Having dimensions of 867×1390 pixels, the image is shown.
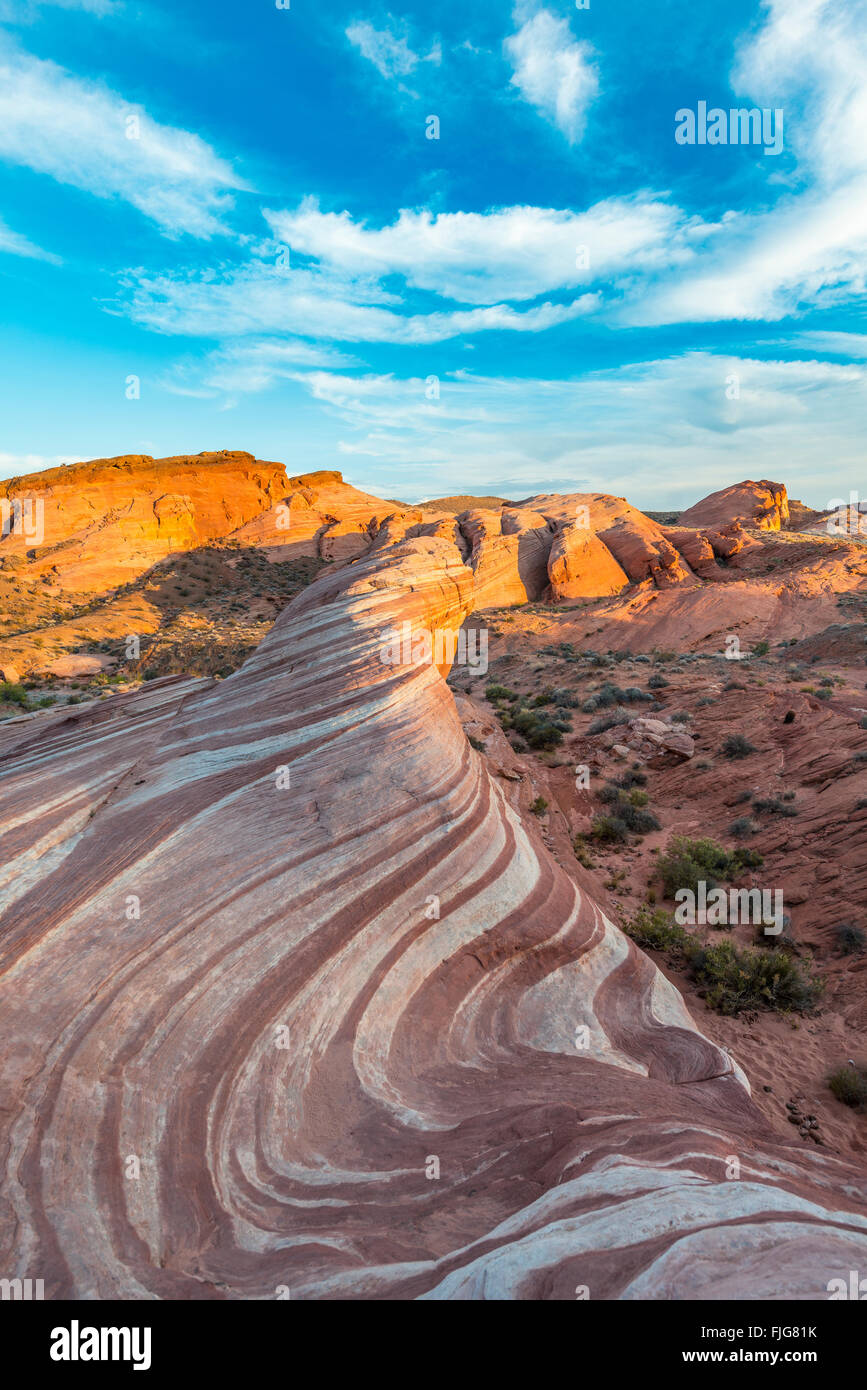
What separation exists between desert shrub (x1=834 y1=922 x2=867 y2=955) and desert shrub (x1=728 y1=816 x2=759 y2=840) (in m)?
3.42

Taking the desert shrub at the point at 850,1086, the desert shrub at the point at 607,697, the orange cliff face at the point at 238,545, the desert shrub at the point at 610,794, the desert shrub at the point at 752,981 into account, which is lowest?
the desert shrub at the point at 850,1086

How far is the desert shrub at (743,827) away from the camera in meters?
13.2

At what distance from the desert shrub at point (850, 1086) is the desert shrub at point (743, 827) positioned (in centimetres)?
620

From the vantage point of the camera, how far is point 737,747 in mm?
16312

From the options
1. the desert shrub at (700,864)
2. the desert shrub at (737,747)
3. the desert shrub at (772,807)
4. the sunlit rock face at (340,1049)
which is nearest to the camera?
the sunlit rock face at (340,1049)

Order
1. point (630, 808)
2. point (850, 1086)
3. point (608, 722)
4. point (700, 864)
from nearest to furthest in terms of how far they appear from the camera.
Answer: point (850, 1086) < point (700, 864) < point (630, 808) < point (608, 722)

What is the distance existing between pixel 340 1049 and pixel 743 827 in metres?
11.2

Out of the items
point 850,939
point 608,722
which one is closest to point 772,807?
point 850,939

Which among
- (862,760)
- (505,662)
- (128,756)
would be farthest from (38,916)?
(505,662)

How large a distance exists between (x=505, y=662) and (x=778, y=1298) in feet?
95.6

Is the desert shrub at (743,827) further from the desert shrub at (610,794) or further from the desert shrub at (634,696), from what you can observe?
the desert shrub at (634,696)

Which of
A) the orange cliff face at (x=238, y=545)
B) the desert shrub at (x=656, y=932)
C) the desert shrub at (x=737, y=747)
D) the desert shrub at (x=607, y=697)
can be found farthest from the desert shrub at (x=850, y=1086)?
the orange cliff face at (x=238, y=545)

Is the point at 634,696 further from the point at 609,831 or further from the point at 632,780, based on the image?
the point at 609,831
